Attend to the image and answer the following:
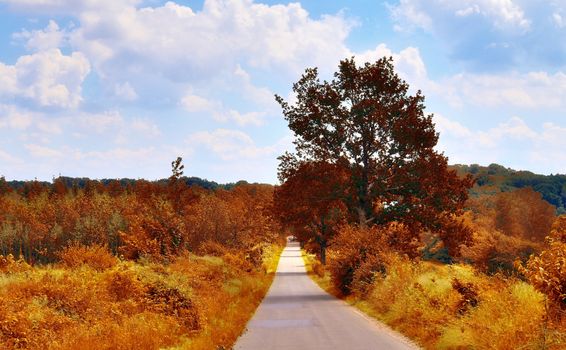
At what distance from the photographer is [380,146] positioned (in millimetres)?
36906

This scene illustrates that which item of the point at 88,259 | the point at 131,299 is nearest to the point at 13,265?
the point at 88,259

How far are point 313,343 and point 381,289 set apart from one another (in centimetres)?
875

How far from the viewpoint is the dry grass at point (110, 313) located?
13016 millimetres

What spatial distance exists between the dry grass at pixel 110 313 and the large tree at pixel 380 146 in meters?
16.8

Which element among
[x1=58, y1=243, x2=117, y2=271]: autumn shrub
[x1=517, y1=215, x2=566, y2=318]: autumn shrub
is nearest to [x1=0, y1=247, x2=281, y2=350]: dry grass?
[x1=58, y1=243, x2=117, y2=271]: autumn shrub

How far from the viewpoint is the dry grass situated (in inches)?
512

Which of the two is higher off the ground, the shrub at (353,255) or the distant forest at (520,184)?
the distant forest at (520,184)

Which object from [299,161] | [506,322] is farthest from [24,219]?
[506,322]

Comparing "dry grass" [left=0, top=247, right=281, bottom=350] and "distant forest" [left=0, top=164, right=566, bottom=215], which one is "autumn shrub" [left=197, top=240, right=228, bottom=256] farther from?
"distant forest" [left=0, top=164, right=566, bottom=215]

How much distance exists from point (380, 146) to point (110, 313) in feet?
78.3

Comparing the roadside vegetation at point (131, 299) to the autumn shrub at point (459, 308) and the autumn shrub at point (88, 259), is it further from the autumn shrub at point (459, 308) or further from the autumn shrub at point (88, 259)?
the autumn shrub at point (459, 308)

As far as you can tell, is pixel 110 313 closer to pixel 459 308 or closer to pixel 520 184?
pixel 459 308

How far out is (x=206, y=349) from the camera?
14.5 m

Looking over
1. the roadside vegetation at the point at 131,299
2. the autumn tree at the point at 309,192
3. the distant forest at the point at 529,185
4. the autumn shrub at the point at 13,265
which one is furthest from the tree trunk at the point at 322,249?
the distant forest at the point at 529,185
